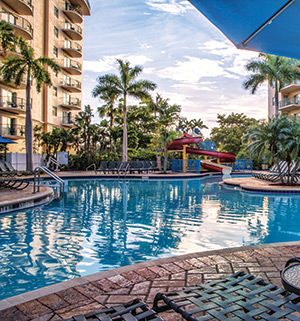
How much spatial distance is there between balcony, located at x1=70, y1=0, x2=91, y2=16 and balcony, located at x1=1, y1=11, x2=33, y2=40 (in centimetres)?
1035

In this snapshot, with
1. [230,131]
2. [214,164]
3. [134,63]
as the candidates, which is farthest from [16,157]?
[230,131]

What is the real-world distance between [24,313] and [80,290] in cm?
55

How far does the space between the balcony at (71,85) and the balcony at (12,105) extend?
7.43m

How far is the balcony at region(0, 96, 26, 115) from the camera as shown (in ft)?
77.3

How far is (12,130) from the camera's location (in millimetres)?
24641

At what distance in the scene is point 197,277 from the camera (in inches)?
120

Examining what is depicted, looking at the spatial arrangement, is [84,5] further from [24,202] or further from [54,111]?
[24,202]

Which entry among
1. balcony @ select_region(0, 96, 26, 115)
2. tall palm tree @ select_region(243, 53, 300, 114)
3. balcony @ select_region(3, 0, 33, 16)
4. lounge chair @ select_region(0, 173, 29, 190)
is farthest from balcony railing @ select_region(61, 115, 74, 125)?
lounge chair @ select_region(0, 173, 29, 190)

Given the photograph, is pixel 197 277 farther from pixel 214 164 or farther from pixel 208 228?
pixel 214 164

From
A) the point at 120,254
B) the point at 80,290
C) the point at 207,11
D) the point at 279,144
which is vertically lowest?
the point at 120,254

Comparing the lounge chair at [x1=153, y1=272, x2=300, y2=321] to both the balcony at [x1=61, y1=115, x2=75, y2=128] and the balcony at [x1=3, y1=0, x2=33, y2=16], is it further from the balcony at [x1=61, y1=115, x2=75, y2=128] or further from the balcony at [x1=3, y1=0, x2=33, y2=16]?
the balcony at [x1=61, y1=115, x2=75, y2=128]

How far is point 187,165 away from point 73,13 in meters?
22.2

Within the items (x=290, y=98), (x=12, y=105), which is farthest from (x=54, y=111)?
(x=290, y=98)

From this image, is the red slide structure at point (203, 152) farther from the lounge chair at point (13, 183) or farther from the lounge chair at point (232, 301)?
the lounge chair at point (232, 301)
